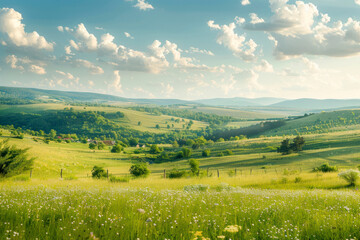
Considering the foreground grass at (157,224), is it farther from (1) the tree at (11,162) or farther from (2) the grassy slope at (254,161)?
(2) the grassy slope at (254,161)

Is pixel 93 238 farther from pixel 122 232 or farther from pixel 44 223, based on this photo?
pixel 44 223

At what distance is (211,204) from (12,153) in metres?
21.8

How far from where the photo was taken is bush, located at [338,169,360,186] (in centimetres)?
1983

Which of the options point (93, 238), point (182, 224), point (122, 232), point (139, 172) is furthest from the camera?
point (139, 172)

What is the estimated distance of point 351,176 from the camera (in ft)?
66.1

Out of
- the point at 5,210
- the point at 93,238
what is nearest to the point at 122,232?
the point at 93,238

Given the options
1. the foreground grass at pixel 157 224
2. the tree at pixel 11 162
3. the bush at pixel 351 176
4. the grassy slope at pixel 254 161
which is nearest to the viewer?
the foreground grass at pixel 157 224

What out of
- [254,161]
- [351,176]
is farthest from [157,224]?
[254,161]

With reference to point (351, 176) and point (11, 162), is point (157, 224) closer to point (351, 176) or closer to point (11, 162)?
point (351, 176)

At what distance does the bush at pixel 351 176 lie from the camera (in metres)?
19.8

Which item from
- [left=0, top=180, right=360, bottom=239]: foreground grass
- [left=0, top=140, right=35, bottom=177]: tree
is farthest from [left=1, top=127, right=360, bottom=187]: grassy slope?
[left=0, top=180, right=360, bottom=239]: foreground grass

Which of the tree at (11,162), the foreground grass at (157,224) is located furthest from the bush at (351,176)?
the tree at (11,162)

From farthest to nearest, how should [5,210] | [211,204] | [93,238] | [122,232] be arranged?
[211,204]
[5,210]
[122,232]
[93,238]

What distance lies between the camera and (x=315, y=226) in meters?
5.79
